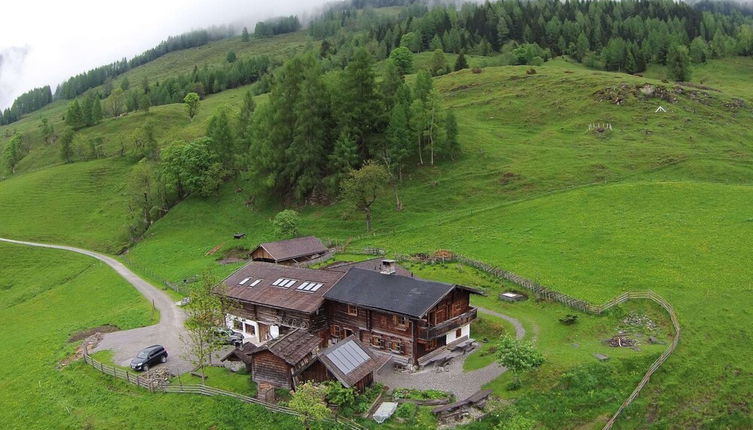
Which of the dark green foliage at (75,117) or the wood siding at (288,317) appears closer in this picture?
the wood siding at (288,317)

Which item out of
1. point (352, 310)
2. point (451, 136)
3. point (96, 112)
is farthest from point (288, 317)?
point (96, 112)

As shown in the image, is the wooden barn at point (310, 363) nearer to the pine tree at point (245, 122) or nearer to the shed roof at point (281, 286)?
the shed roof at point (281, 286)

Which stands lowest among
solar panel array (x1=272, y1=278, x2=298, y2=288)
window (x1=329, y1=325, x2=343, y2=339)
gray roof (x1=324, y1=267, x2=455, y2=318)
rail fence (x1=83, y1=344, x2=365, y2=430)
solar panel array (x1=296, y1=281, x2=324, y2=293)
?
window (x1=329, y1=325, x2=343, y2=339)

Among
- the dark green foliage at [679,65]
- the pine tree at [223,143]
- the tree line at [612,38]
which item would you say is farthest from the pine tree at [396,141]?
the tree line at [612,38]

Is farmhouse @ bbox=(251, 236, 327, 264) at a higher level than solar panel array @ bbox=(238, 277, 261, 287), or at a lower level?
lower

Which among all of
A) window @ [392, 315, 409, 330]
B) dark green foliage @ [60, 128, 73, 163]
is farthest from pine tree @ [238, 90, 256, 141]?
dark green foliage @ [60, 128, 73, 163]

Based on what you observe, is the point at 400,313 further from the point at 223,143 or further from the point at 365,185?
the point at 223,143

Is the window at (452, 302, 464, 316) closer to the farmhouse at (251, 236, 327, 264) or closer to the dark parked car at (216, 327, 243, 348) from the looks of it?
the dark parked car at (216, 327, 243, 348)
